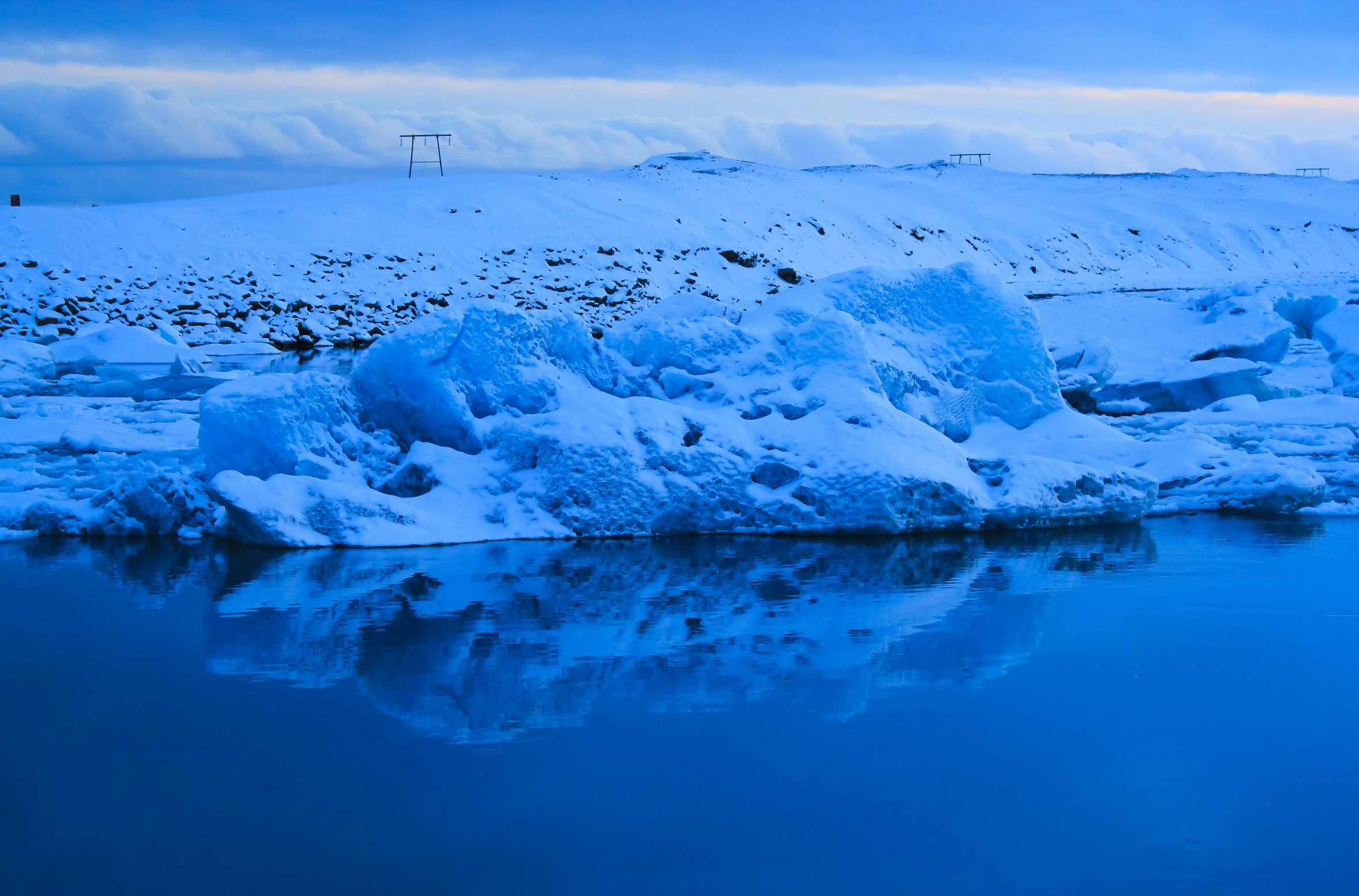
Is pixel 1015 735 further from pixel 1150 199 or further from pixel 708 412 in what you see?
pixel 1150 199

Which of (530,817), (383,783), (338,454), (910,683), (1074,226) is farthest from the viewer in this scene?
(1074,226)

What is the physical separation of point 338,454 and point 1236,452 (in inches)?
293

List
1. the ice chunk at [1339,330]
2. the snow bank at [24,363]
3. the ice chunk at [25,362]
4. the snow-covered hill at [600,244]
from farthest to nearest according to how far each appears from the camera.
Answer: the snow-covered hill at [600,244] < the ice chunk at [1339,330] < the ice chunk at [25,362] < the snow bank at [24,363]

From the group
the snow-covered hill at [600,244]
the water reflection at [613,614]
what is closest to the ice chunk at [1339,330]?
the snow-covered hill at [600,244]

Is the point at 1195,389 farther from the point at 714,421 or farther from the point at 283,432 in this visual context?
the point at 283,432

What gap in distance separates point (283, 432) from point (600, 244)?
25434mm

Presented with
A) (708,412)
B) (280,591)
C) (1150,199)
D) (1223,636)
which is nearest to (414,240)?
(708,412)

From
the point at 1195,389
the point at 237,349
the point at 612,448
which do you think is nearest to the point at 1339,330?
the point at 1195,389

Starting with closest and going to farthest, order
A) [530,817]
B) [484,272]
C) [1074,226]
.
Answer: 1. [530,817]
2. [484,272]
3. [1074,226]

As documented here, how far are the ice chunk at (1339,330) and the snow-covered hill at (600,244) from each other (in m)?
6.68

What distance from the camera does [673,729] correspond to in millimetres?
4910

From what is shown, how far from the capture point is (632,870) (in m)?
3.76

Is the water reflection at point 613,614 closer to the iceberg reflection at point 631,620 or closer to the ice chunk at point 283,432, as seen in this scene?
the iceberg reflection at point 631,620

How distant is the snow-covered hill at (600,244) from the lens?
26.7 metres
